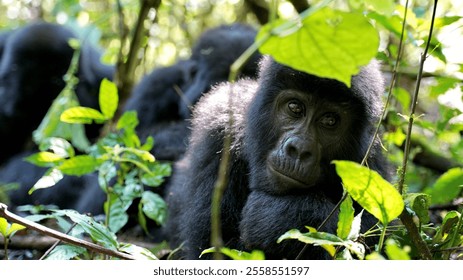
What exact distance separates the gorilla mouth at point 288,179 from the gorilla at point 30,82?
330 cm

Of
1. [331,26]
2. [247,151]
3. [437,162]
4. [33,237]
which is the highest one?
[331,26]

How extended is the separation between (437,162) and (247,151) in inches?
83.8

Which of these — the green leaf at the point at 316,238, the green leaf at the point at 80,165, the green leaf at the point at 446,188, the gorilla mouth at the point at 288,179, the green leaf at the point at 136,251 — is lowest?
the green leaf at the point at 80,165

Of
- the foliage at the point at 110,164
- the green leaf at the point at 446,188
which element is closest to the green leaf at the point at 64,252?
the foliage at the point at 110,164

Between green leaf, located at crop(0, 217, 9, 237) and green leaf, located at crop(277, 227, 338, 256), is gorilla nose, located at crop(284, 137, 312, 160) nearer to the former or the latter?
green leaf, located at crop(277, 227, 338, 256)

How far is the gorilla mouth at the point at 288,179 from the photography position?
254 centimetres

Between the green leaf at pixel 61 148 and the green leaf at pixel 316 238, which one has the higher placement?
the green leaf at pixel 316 238

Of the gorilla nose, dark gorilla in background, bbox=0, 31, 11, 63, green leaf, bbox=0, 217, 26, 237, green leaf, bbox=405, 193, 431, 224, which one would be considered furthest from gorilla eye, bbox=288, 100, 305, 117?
dark gorilla in background, bbox=0, 31, 11, 63

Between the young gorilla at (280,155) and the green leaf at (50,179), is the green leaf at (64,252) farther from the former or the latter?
the young gorilla at (280,155)

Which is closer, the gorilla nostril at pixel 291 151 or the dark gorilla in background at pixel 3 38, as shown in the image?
the gorilla nostril at pixel 291 151

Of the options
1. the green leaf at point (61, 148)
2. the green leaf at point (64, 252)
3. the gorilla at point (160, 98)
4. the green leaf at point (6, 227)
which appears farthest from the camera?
the gorilla at point (160, 98)

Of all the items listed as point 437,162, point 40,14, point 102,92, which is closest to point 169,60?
point 40,14
